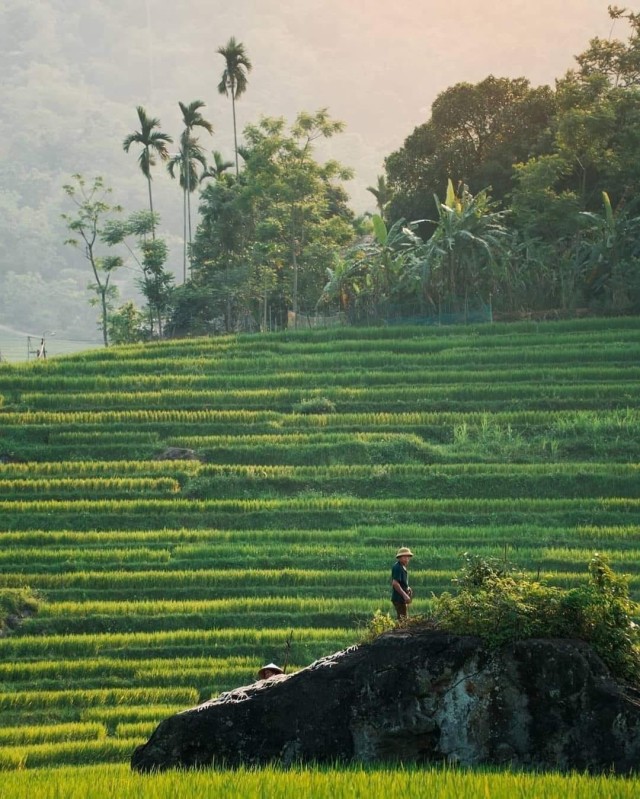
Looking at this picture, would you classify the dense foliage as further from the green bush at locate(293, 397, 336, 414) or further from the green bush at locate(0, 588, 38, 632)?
the green bush at locate(0, 588, 38, 632)

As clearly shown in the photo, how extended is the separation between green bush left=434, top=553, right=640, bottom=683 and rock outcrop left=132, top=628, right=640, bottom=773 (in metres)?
0.11

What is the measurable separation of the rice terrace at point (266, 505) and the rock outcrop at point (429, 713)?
0.38 meters

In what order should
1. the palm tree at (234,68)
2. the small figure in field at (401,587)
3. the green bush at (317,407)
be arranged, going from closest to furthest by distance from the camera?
the small figure in field at (401,587) < the green bush at (317,407) < the palm tree at (234,68)

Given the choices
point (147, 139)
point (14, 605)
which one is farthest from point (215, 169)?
point (14, 605)

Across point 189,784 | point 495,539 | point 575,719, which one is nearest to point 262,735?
point 189,784

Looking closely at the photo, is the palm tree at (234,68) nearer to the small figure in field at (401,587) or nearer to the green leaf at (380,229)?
the green leaf at (380,229)

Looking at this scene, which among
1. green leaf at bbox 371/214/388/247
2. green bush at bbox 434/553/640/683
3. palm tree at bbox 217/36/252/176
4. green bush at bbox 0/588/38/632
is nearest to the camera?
green bush at bbox 434/553/640/683

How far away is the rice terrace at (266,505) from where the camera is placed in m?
16.4

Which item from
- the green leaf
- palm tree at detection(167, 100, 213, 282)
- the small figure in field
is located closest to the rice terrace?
the small figure in field

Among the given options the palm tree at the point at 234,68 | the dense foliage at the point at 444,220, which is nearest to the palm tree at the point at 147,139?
the dense foliage at the point at 444,220

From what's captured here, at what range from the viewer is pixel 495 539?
23281 millimetres

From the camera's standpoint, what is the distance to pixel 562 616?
9.91 metres

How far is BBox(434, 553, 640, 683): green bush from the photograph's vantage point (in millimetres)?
9789

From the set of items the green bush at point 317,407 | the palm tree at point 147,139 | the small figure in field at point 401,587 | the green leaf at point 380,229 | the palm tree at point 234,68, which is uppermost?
the palm tree at point 234,68
